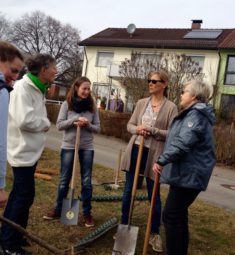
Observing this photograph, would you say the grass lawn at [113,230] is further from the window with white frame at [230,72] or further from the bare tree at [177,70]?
the window with white frame at [230,72]

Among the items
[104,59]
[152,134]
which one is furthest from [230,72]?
[152,134]

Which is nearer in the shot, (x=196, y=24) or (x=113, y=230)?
(x=113, y=230)

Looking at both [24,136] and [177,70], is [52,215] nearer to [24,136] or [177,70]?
[24,136]

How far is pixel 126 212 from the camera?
515 centimetres

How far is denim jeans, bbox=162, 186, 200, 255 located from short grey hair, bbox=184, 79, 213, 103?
85cm

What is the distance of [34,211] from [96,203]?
1.12 metres

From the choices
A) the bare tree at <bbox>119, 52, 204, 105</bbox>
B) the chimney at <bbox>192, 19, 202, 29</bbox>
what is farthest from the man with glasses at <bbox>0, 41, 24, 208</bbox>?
the chimney at <bbox>192, 19, 202, 29</bbox>

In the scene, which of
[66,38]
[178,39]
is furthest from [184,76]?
[66,38]

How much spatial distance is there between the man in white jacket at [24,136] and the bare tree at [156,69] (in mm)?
14286

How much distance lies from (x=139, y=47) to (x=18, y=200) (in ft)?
102

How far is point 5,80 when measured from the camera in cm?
305

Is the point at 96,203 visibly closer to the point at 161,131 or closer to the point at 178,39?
the point at 161,131

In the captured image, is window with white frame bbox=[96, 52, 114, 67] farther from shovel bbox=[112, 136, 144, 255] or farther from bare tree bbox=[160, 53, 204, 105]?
shovel bbox=[112, 136, 144, 255]

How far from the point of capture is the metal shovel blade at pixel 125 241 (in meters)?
4.57
